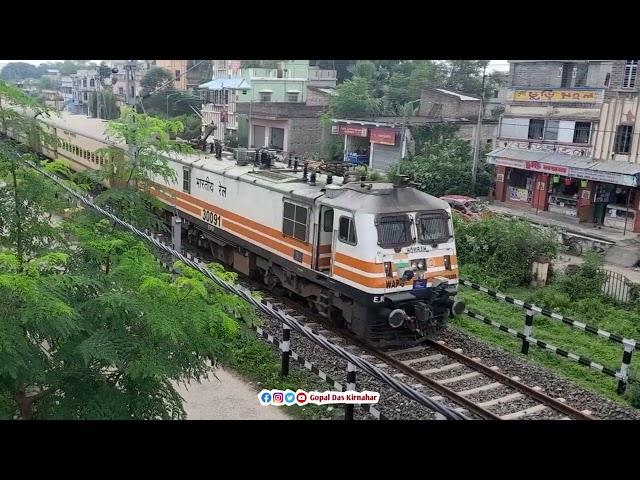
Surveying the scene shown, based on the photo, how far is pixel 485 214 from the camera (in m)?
17.7

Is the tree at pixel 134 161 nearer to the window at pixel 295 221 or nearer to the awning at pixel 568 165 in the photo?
the window at pixel 295 221

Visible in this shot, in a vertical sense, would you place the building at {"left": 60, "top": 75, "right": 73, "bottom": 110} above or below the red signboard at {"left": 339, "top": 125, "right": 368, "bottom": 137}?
above

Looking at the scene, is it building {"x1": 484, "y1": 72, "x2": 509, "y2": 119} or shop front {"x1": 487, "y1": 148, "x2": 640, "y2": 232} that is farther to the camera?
building {"x1": 484, "y1": 72, "x2": 509, "y2": 119}

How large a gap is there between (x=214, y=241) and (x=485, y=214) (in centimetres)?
788

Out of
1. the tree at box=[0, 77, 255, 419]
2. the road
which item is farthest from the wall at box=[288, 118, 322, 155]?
the tree at box=[0, 77, 255, 419]

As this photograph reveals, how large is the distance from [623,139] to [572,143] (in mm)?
1789

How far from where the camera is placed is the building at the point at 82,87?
3084 cm

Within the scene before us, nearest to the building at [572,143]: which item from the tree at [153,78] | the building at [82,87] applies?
the tree at [153,78]

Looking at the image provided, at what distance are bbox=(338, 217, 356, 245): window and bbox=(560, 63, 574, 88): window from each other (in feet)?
50.3

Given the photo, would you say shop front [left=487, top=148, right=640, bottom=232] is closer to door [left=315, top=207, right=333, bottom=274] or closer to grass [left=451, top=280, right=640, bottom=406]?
grass [left=451, top=280, right=640, bottom=406]

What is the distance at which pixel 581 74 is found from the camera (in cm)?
2127

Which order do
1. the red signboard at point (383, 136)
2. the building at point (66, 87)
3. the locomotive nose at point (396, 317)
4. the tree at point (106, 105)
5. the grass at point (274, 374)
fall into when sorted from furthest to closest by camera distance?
the building at point (66, 87)
the red signboard at point (383, 136)
the tree at point (106, 105)
the locomotive nose at point (396, 317)
the grass at point (274, 374)

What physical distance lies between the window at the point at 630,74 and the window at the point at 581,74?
4.36 ft

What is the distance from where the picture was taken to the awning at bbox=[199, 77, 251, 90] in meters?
31.9
